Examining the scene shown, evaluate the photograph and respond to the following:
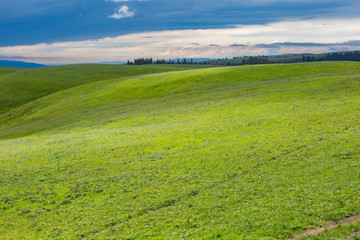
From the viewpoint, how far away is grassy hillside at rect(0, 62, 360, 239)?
14.2 m

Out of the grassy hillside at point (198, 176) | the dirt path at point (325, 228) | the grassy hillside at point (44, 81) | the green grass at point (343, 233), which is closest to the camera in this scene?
the green grass at point (343, 233)

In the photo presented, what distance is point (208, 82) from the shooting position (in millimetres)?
73812

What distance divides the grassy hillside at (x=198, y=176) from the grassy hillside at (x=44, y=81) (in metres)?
82.6

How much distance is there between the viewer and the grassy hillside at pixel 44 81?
109 m

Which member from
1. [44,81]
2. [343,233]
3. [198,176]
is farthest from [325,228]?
[44,81]

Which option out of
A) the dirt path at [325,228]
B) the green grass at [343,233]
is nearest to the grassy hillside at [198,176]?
the dirt path at [325,228]

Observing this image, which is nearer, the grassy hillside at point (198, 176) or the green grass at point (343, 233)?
the green grass at point (343, 233)

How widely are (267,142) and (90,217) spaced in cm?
1504

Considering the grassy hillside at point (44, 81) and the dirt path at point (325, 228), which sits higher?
the grassy hillside at point (44, 81)

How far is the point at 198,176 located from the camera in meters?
19.7

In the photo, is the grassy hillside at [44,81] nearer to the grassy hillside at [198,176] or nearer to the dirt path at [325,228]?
the grassy hillside at [198,176]

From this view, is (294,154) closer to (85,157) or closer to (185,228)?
(185,228)

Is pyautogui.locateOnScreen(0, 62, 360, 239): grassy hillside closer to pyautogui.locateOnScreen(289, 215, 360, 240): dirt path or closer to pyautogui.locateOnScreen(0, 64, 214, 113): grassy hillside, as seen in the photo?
pyautogui.locateOnScreen(289, 215, 360, 240): dirt path

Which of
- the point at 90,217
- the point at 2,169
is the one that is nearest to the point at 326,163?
the point at 90,217
